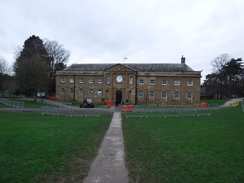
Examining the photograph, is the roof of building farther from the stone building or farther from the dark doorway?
the dark doorway

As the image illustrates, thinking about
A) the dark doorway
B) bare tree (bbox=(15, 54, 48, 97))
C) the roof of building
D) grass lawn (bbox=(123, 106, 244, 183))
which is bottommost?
grass lawn (bbox=(123, 106, 244, 183))

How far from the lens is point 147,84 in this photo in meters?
39.2

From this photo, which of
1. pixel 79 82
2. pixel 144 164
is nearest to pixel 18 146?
pixel 144 164

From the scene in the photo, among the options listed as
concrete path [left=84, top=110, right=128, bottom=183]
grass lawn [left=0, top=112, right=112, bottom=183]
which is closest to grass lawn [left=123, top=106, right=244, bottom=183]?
concrete path [left=84, top=110, right=128, bottom=183]

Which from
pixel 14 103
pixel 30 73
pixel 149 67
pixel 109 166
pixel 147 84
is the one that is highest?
pixel 149 67

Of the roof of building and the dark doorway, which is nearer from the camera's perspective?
the dark doorway

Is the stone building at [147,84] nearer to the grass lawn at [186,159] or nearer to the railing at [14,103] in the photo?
the railing at [14,103]

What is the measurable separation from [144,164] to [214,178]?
2.38 meters

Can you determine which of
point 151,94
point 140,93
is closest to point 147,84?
point 151,94

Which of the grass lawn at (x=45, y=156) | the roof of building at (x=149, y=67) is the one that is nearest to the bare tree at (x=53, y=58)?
the roof of building at (x=149, y=67)

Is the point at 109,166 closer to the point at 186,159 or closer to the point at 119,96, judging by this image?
the point at 186,159

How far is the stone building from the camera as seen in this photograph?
38156 millimetres

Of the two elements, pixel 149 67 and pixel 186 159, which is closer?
pixel 186 159

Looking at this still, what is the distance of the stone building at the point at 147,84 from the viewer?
38.2 meters
